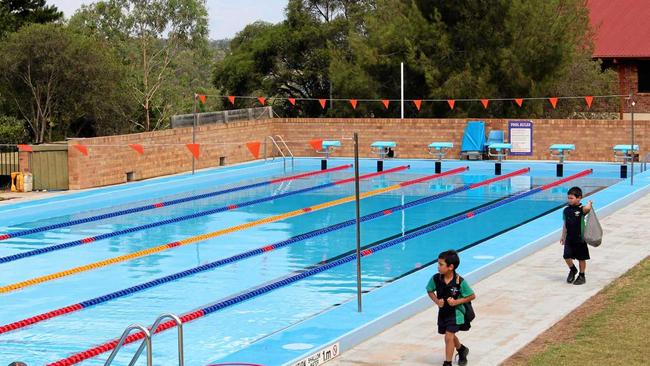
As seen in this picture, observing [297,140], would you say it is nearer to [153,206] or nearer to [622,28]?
[153,206]

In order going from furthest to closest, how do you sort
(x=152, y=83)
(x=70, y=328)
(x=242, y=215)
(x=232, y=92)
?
1. (x=152, y=83)
2. (x=232, y=92)
3. (x=242, y=215)
4. (x=70, y=328)

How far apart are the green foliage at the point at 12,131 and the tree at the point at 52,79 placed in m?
0.45

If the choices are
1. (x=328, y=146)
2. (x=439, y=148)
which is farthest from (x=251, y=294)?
(x=328, y=146)

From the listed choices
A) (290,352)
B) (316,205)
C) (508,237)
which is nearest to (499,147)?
(316,205)

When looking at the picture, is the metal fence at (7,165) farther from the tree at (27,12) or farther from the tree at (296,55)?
the tree at (296,55)

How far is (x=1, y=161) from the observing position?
2473 centimetres

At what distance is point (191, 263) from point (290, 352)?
6286mm

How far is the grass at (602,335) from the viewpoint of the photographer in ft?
29.9

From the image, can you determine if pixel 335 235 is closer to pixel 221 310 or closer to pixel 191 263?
pixel 191 263

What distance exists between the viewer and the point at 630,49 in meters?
43.0

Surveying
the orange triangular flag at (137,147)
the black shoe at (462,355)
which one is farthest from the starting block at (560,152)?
the black shoe at (462,355)

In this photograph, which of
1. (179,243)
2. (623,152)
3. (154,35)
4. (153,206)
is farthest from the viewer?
(154,35)

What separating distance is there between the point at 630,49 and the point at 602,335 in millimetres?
34975

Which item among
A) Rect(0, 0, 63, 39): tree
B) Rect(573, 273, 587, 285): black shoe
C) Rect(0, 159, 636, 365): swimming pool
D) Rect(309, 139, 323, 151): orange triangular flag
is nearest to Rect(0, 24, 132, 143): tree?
Rect(0, 0, 63, 39): tree
